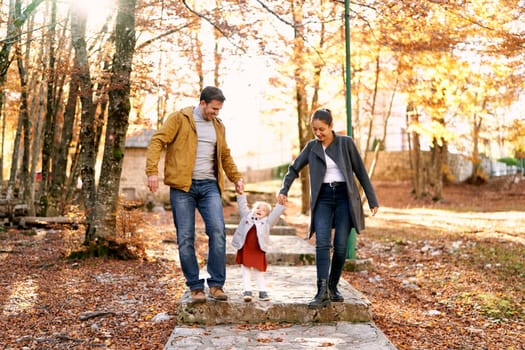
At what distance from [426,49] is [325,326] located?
8.93 meters

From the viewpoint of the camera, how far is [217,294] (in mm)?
5105

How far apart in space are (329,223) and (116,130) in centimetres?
480

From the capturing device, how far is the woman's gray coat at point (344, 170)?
514 cm

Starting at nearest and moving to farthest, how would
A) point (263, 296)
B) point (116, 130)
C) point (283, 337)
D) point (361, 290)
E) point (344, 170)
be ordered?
point (283, 337) < point (344, 170) < point (263, 296) < point (361, 290) < point (116, 130)

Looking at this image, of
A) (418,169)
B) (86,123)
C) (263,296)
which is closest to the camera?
(263,296)

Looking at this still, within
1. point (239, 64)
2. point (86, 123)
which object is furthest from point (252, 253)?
point (239, 64)

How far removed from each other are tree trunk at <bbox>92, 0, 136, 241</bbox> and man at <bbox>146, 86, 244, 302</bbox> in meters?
3.91

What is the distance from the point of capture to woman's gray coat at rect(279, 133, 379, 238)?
514cm

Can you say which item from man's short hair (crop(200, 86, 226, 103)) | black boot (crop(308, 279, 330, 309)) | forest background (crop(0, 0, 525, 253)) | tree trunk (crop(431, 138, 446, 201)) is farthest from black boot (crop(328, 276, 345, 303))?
tree trunk (crop(431, 138, 446, 201))

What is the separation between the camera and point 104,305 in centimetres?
609

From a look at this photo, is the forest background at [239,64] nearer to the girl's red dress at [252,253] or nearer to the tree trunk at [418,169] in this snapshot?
the tree trunk at [418,169]

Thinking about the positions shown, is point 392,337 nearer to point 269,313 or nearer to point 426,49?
point 269,313

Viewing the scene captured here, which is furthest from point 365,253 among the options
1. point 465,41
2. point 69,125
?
point 69,125

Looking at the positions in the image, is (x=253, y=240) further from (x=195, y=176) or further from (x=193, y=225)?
(x=195, y=176)
